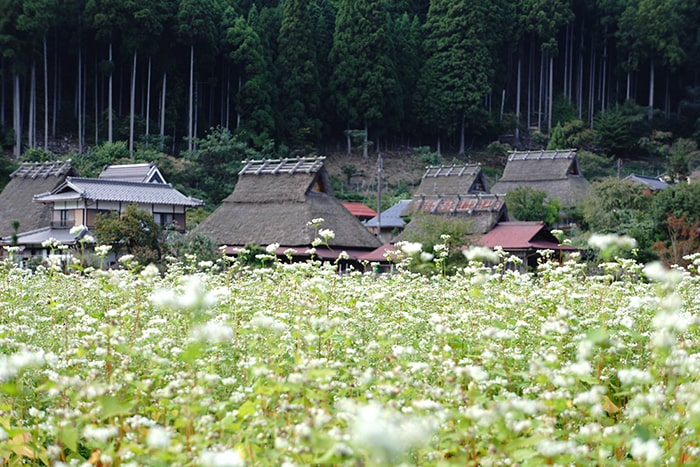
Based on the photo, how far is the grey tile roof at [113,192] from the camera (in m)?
27.7

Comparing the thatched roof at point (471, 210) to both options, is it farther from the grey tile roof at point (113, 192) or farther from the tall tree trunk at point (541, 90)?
the tall tree trunk at point (541, 90)

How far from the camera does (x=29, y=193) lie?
3177 centimetres

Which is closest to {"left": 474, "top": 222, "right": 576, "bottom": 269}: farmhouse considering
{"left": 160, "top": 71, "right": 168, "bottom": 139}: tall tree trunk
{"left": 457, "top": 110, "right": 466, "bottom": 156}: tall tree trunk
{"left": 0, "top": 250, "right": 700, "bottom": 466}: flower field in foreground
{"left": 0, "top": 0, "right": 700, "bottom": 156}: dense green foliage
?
{"left": 0, "top": 0, "right": 700, "bottom": 156}: dense green foliage

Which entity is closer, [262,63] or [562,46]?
[262,63]

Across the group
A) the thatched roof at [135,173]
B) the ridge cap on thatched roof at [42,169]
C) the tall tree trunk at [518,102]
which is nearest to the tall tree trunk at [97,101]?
the ridge cap on thatched roof at [42,169]

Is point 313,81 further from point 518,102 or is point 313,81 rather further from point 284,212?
point 518,102

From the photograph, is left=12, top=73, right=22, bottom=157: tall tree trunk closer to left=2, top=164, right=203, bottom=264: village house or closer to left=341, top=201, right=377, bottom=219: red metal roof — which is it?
left=2, top=164, right=203, bottom=264: village house

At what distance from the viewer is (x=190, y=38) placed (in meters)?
43.0

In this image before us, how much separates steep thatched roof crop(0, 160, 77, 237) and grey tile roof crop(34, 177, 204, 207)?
1329 mm

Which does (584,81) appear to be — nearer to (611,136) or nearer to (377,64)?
(611,136)

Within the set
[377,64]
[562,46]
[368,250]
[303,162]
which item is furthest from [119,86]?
[562,46]

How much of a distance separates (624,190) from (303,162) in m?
11.8

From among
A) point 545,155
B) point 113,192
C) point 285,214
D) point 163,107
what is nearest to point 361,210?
point 545,155

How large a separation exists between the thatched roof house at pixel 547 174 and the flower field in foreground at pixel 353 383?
109 ft
